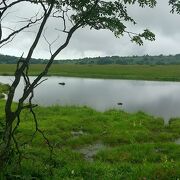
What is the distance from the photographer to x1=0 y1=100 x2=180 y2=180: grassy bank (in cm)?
1439

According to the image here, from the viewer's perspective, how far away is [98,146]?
71.2 ft

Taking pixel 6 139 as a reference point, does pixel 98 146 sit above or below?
below

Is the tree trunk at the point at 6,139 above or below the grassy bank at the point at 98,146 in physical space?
above

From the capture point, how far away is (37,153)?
677 inches

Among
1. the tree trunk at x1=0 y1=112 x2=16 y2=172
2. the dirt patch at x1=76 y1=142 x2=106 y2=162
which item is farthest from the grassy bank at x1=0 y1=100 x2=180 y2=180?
the tree trunk at x1=0 y1=112 x2=16 y2=172

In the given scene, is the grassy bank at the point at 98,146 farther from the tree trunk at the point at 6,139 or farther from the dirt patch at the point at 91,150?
the tree trunk at the point at 6,139

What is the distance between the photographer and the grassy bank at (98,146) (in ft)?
47.2

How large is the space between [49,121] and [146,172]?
14.0 metres

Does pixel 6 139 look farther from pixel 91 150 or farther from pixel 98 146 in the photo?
pixel 98 146

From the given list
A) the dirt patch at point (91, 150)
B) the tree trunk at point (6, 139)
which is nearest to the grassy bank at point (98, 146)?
the dirt patch at point (91, 150)

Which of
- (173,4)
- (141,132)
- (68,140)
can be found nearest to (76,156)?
(68,140)

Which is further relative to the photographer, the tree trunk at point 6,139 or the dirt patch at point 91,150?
the dirt patch at point 91,150

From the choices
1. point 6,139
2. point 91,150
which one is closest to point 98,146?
point 91,150

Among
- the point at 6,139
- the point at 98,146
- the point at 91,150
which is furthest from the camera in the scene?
the point at 98,146
